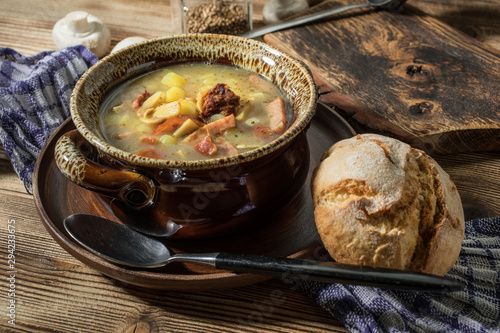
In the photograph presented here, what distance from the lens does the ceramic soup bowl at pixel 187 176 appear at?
1.45m

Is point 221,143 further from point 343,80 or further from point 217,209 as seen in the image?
point 343,80

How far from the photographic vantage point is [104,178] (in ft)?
4.74

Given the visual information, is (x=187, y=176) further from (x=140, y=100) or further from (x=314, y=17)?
(x=314, y=17)

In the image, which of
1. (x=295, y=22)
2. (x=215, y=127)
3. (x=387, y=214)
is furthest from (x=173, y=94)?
(x=295, y=22)

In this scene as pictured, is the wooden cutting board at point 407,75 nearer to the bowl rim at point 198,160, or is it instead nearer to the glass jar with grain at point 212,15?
the glass jar with grain at point 212,15

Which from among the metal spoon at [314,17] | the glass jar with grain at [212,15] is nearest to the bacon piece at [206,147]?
the metal spoon at [314,17]

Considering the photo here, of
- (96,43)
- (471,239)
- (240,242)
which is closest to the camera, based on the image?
(240,242)

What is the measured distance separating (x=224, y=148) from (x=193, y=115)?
0.23m

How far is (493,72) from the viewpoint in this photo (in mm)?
2502

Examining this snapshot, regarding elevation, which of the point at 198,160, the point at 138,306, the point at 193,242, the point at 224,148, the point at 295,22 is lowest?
the point at 138,306

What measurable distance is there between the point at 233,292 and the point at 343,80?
1324 mm

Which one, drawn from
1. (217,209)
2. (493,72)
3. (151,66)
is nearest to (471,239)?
(217,209)

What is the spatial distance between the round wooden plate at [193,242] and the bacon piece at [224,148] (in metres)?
0.25

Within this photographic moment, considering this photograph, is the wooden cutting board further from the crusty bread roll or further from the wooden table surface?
the crusty bread roll
